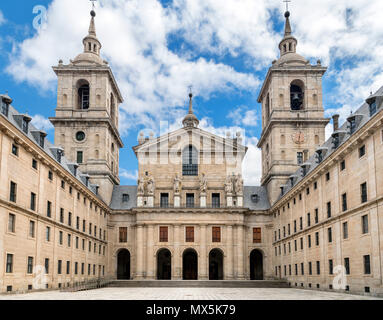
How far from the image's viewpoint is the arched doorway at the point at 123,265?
217 feet

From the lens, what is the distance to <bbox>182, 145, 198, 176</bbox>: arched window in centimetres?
6462

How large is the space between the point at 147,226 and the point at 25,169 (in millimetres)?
29390

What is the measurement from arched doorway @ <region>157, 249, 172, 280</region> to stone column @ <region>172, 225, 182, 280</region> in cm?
485

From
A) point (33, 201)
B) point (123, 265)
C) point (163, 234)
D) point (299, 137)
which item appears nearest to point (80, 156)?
point (163, 234)

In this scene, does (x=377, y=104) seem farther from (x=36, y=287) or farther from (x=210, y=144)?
(x=210, y=144)

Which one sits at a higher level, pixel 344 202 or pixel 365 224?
pixel 344 202

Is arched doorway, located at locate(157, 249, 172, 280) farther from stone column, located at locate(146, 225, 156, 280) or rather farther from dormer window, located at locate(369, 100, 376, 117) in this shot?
dormer window, located at locate(369, 100, 376, 117)

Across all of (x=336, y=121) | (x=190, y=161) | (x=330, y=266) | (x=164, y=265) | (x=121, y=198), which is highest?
(x=336, y=121)

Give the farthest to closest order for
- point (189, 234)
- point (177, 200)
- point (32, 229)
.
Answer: point (177, 200)
point (189, 234)
point (32, 229)

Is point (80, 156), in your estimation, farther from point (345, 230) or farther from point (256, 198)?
point (345, 230)

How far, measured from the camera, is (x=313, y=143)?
63125mm

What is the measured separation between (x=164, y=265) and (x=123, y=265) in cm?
614

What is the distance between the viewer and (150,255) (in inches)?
2355
